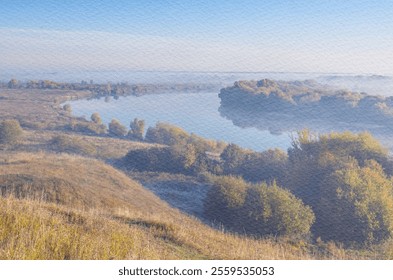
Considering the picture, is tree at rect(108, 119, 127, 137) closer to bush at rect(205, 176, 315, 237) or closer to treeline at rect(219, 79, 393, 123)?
treeline at rect(219, 79, 393, 123)

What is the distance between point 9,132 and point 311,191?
664 inches

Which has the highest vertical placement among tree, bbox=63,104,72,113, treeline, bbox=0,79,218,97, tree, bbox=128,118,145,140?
treeline, bbox=0,79,218,97

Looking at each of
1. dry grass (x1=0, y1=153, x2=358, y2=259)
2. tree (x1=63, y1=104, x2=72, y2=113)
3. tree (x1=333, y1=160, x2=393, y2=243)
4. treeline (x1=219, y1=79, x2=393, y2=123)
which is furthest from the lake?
dry grass (x1=0, y1=153, x2=358, y2=259)

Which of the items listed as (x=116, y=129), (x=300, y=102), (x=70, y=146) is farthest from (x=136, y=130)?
(x=300, y=102)

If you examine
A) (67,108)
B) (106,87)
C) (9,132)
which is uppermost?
(106,87)

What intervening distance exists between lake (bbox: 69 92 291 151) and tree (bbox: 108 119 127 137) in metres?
4.24

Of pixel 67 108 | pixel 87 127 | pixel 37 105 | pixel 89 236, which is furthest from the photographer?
pixel 37 105

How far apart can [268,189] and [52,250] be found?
10.5m

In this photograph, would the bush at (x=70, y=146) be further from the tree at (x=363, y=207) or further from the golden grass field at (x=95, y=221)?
the tree at (x=363, y=207)

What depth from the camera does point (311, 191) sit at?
15711mm

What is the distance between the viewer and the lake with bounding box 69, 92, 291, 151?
1677cm

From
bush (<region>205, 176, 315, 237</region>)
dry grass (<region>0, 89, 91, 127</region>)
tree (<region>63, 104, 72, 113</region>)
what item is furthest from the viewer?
tree (<region>63, 104, 72, 113</region>)

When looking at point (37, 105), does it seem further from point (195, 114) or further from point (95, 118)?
point (195, 114)

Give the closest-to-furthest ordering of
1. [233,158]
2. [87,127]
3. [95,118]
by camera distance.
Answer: [233,158] → [87,127] → [95,118]
